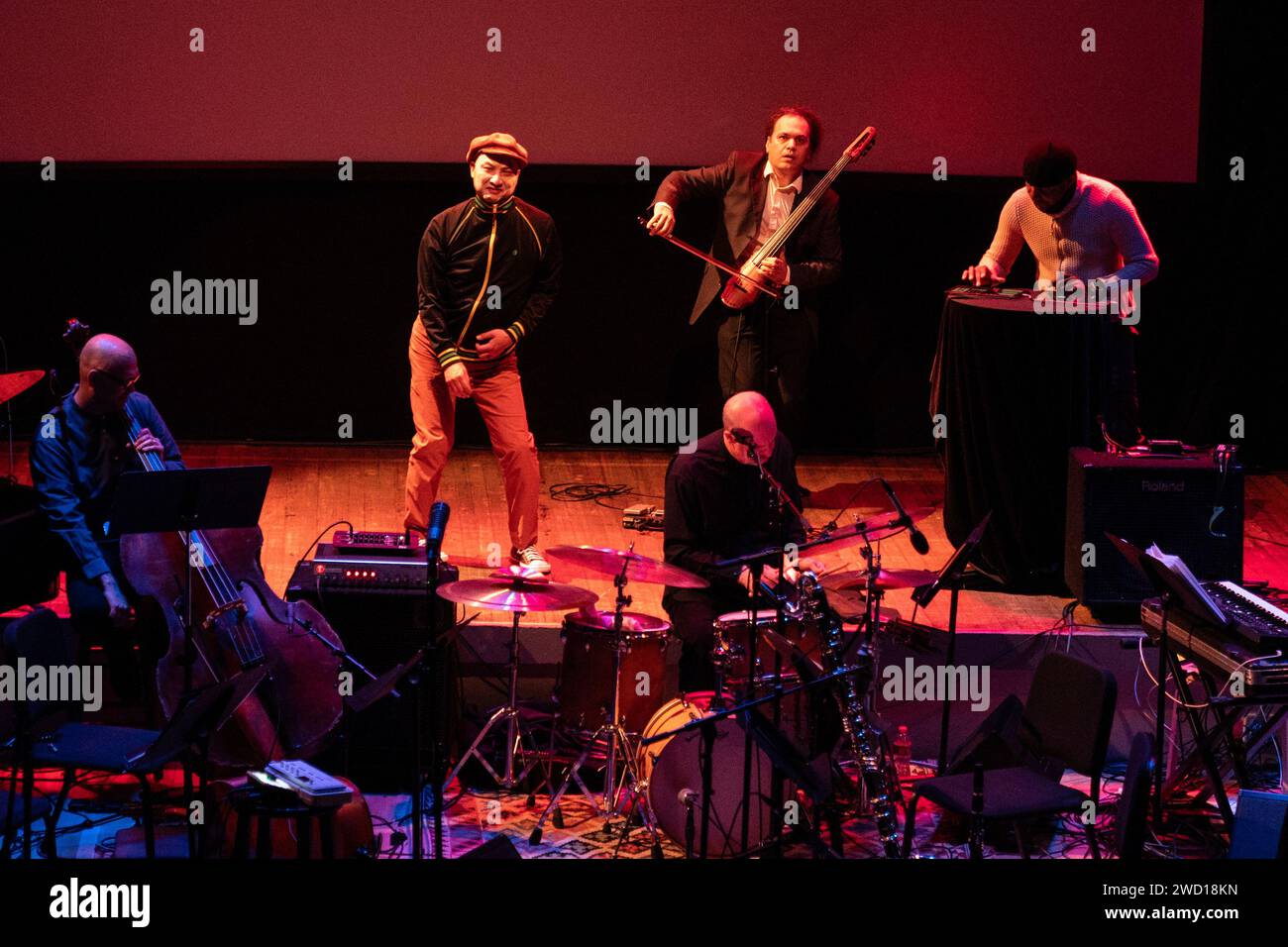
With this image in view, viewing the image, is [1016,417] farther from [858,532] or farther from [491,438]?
[491,438]

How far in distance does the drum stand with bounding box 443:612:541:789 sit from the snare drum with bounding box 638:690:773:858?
65 cm

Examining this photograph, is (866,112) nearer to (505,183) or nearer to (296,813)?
(505,183)

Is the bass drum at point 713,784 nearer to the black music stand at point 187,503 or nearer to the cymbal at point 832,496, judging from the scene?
the black music stand at point 187,503

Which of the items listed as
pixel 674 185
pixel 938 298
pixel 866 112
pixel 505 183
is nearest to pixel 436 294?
pixel 505 183

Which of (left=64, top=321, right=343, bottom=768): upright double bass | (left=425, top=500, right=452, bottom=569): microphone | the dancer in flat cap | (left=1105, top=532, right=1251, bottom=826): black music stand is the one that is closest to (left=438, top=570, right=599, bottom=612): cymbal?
(left=64, top=321, right=343, bottom=768): upright double bass

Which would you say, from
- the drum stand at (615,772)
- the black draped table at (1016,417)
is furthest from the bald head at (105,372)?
the black draped table at (1016,417)

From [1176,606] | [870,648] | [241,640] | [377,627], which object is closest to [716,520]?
[870,648]

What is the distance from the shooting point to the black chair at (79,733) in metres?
4.98

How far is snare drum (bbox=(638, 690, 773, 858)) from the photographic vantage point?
620cm

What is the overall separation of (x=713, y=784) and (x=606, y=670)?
602 millimetres

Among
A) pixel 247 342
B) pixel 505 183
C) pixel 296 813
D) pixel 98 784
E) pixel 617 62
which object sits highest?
pixel 617 62

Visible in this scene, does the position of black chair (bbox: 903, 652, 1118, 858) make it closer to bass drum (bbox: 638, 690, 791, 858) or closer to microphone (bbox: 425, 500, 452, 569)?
bass drum (bbox: 638, 690, 791, 858)
